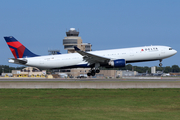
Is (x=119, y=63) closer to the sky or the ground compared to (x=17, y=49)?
closer to the ground

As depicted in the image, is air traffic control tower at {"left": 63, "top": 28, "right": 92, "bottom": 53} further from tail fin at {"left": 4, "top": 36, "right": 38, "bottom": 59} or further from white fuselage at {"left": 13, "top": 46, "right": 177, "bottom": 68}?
white fuselage at {"left": 13, "top": 46, "right": 177, "bottom": 68}

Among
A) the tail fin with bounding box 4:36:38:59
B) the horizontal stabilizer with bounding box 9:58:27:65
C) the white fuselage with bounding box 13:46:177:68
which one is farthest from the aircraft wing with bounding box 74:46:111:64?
the horizontal stabilizer with bounding box 9:58:27:65

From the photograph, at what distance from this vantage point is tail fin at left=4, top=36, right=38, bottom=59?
48531mm

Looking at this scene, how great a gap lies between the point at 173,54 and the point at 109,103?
30320 mm

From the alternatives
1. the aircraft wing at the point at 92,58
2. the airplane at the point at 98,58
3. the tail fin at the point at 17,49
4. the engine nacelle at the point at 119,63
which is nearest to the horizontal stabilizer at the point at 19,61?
the airplane at the point at 98,58

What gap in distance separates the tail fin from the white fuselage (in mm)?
1864

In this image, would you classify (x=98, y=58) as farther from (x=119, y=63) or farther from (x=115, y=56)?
(x=119, y=63)

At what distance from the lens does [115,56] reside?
45625 millimetres

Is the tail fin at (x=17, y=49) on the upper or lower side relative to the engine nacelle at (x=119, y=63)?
upper

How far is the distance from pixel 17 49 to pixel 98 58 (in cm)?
1506

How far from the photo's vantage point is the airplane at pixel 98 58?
147 ft

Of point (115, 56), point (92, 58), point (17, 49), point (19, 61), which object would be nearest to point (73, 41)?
point (17, 49)

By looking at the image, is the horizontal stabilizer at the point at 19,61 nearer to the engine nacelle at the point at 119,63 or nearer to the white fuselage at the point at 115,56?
the white fuselage at the point at 115,56

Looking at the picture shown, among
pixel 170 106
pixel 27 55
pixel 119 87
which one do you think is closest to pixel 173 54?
pixel 119 87
